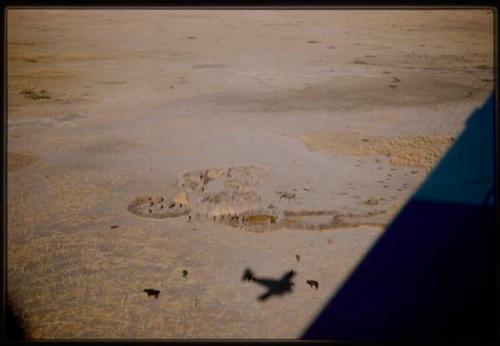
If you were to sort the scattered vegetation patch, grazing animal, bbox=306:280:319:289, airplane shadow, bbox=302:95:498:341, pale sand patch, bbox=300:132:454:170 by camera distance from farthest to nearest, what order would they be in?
1. the scattered vegetation patch
2. pale sand patch, bbox=300:132:454:170
3. grazing animal, bbox=306:280:319:289
4. airplane shadow, bbox=302:95:498:341

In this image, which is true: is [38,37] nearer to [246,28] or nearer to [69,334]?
[246,28]

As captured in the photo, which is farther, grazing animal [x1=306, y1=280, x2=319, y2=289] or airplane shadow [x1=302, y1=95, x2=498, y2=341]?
grazing animal [x1=306, y1=280, x2=319, y2=289]

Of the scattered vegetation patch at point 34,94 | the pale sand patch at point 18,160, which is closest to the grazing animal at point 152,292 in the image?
the pale sand patch at point 18,160

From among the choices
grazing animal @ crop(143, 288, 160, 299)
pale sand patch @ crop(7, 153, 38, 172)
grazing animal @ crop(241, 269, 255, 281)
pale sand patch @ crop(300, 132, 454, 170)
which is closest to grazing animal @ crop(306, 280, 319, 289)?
grazing animal @ crop(241, 269, 255, 281)

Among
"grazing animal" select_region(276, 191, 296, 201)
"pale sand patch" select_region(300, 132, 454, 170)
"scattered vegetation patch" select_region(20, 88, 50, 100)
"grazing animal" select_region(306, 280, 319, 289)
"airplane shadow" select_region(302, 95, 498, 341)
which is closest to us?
"airplane shadow" select_region(302, 95, 498, 341)

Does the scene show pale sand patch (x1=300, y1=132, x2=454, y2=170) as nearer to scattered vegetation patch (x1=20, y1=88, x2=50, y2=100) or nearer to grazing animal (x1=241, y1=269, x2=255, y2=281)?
grazing animal (x1=241, y1=269, x2=255, y2=281)

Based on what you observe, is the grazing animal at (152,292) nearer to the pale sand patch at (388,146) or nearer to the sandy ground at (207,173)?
the sandy ground at (207,173)

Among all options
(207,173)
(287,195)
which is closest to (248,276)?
(287,195)
